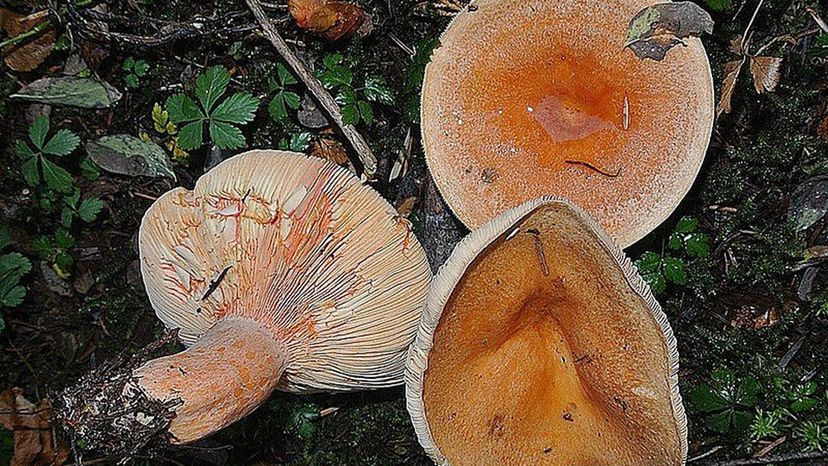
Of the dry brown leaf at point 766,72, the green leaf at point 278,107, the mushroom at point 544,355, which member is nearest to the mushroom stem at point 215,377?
the mushroom at point 544,355

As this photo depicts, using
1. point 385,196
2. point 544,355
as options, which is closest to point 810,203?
point 544,355

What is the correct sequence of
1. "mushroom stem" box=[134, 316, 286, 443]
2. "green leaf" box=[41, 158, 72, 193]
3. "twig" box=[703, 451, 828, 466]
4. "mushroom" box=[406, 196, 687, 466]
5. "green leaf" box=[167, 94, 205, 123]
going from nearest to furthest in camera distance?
"mushroom" box=[406, 196, 687, 466]
"mushroom stem" box=[134, 316, 286, 443]
"twig" box=[703, 451, 828, 466]
"green leaf" box=[167, 94, 205, 123]
"green leaf" box=[41, 158, 72, 193]

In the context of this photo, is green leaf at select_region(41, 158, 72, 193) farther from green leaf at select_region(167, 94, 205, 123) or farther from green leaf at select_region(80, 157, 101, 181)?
green leaf at select_region(167, 94, 205, 123)

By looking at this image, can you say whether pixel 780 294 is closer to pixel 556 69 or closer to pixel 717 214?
pixel 717 214

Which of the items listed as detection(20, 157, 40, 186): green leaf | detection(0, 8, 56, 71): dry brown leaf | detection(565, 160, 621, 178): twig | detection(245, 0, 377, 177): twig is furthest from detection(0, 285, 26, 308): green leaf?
detection(565, 160, 621, 178): twig

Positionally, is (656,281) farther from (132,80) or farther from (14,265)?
(14,265)

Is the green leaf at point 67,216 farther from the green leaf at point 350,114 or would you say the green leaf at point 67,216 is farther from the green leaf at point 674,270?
the green leaf at point 674,270

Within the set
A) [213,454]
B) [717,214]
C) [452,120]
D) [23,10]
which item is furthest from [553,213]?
[23,10]
